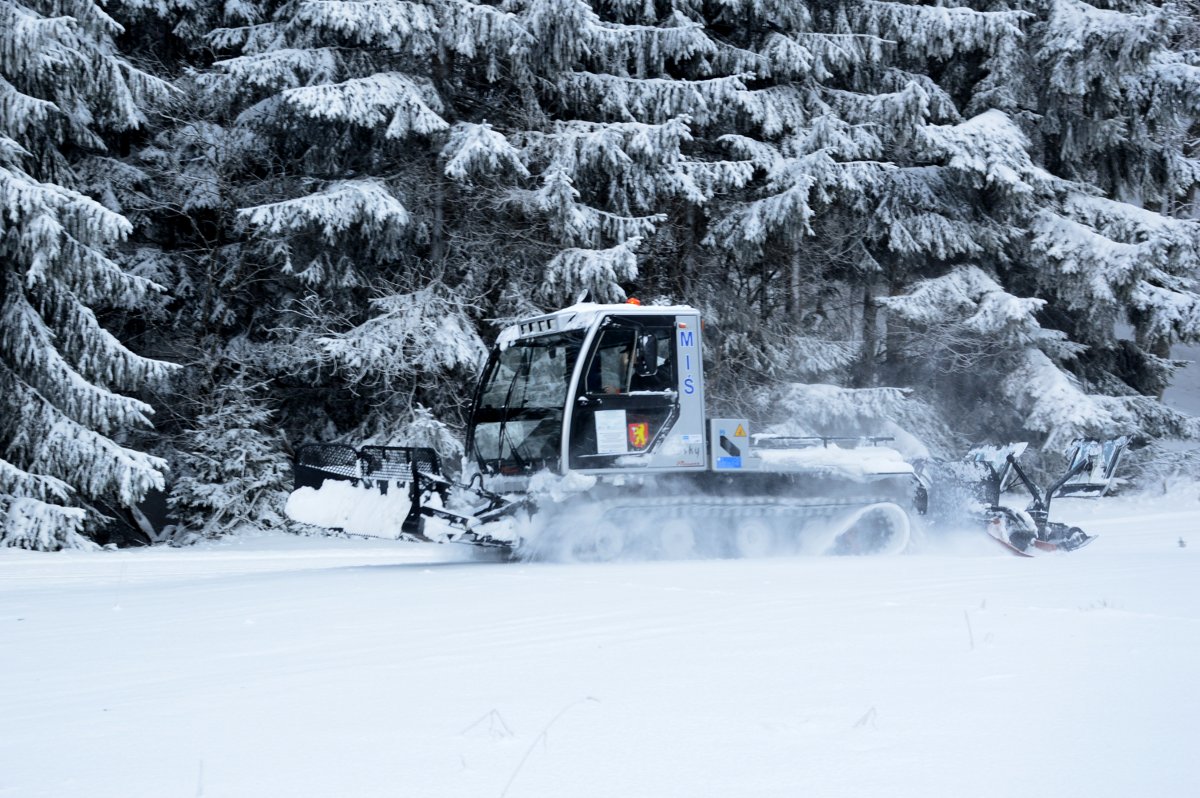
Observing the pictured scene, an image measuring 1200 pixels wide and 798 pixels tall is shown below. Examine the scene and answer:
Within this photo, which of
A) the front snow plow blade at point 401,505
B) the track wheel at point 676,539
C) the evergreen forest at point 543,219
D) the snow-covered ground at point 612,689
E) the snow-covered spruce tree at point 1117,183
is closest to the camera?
the snow-covered ground at point 612,689

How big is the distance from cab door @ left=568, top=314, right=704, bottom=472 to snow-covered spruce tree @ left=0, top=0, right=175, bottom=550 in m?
5.61

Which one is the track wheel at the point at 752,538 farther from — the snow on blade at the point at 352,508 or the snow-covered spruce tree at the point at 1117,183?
the snow-covered spruce tree at the point at 1117,183

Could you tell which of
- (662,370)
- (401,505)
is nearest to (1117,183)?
(662,370)

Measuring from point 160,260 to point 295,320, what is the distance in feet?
7.56

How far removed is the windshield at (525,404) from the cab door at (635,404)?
0.20 meters

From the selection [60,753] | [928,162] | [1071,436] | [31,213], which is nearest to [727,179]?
[928,162]

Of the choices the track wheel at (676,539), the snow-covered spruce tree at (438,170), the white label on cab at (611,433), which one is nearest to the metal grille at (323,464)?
the white label on cab at (611,433)

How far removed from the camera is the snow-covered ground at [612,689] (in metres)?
2.89

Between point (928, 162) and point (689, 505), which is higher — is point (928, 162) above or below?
above

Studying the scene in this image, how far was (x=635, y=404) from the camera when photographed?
975cm

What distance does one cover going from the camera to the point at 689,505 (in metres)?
9.72

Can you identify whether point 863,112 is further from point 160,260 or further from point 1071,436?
point 160,260

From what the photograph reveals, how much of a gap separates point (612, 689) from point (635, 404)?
5955 mm

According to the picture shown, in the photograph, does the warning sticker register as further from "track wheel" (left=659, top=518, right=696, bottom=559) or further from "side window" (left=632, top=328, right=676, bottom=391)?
"track wheel" (left=659, top=518, right=696, bottom=559)
